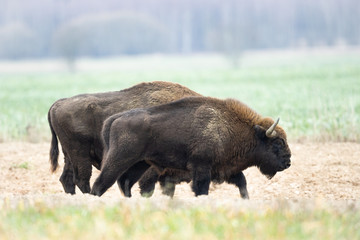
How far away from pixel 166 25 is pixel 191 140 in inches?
5186

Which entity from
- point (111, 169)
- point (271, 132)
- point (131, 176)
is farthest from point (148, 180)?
point (271, 132)

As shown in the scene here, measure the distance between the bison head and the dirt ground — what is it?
0.65m

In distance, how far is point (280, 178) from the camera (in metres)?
12.0

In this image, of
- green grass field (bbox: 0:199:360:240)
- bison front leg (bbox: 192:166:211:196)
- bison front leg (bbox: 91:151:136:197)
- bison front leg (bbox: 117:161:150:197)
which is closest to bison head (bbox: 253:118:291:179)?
bison front leg (bbox: 192:166:211:196)

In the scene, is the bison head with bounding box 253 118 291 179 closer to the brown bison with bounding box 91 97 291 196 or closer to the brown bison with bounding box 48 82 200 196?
the brown bison with bounding box 91 97 291 196

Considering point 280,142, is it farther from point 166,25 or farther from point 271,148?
point 166,25

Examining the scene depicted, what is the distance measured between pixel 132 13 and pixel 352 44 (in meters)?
45.0

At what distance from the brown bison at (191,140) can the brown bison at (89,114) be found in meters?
0.93

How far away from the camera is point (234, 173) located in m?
9.41

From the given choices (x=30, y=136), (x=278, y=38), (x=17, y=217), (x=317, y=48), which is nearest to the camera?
(x=17, y=217)

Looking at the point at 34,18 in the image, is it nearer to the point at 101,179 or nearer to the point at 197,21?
the point at 197,21

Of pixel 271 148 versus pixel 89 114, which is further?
pixel 89 114

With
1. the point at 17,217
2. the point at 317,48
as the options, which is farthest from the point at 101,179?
the point at 317,48

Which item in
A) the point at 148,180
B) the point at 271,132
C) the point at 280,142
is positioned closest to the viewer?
the point at 271,132
